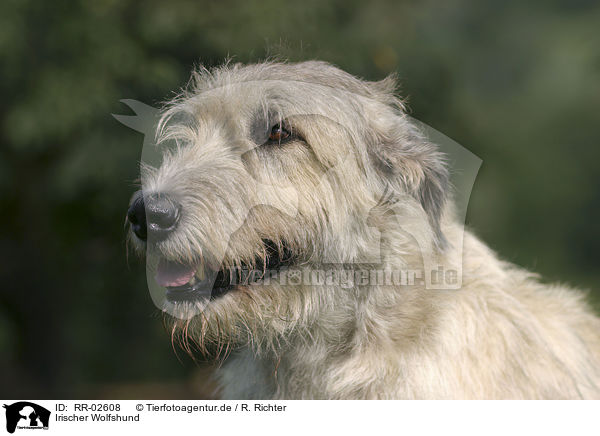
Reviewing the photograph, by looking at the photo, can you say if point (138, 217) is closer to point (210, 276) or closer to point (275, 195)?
point (210, 276)

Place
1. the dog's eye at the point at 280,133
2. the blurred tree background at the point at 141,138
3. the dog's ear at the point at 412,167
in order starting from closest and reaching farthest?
1. the dog's eye at the point at 280,133
2. the dog's ear at the point at 412,167
3. the blurred tree background at the point at 141,138

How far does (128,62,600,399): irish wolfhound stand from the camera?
10.8ft

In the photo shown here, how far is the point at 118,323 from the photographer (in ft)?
34.5

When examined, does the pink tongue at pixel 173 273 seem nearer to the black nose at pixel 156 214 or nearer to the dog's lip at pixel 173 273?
the dog's lip at pixel 173 273

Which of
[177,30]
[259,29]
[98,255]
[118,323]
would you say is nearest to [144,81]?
[177,30]

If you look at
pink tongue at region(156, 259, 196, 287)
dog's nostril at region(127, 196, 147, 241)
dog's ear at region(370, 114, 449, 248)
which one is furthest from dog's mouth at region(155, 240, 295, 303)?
dog's ear at region(370, 114, 449, 248)

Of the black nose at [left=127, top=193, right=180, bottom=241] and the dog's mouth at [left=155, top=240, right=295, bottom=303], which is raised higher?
the black nose at [left=127, top=193, right=180, bottom=241]

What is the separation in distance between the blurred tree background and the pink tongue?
65.5 inches

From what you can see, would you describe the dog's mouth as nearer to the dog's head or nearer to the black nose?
the dog's head

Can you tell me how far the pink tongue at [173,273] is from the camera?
3271 mm
